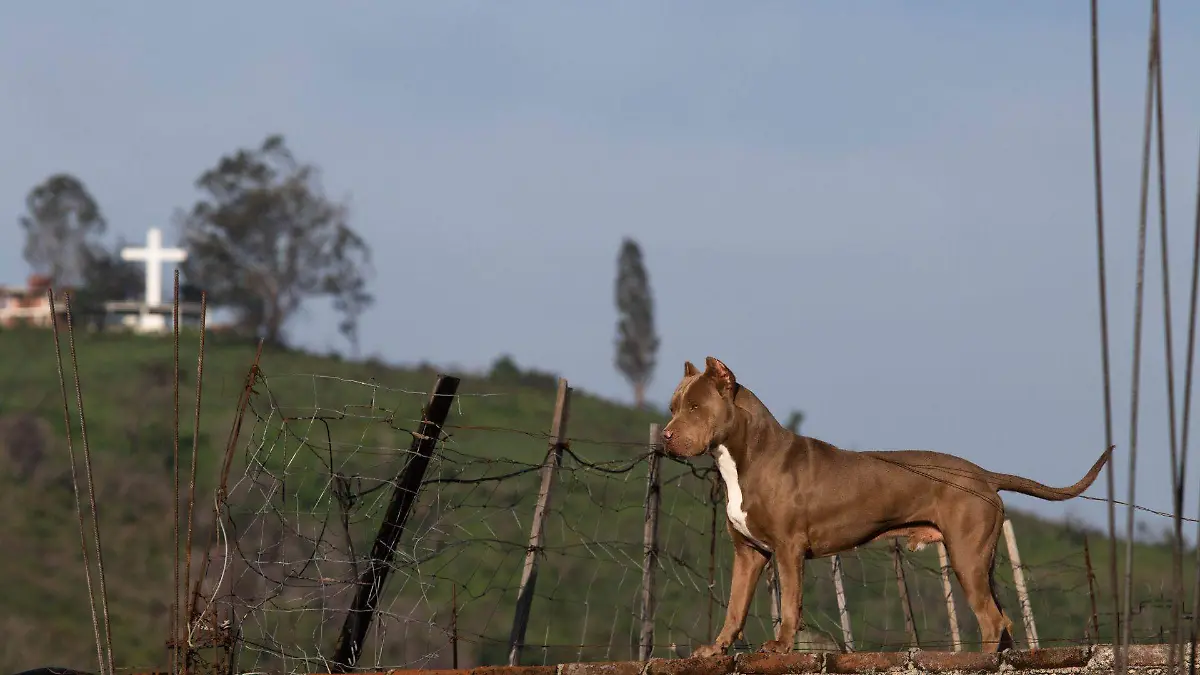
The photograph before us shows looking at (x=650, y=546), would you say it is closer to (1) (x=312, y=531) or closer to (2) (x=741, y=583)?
(2) (x=741, y=583)

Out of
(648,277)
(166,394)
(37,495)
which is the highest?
(648,277)

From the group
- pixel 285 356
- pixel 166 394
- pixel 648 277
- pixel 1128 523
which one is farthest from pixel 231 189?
pixel 1128 523

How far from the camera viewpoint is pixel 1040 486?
25.5 ft

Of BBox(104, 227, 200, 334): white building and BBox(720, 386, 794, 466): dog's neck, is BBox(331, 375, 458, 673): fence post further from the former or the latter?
BBox(104, 227, 200, 334): white building

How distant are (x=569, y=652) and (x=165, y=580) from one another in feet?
48.9

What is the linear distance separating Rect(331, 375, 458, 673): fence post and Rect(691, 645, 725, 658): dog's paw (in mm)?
1897

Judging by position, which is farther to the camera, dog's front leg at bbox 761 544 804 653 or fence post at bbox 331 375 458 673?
fence post at bbox 331 375 458 673

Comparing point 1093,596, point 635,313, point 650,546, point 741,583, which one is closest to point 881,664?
point 741,583

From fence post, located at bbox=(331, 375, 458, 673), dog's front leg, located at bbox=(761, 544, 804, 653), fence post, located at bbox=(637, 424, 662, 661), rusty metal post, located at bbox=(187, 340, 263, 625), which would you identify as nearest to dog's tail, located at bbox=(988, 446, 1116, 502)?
dog's front leg, located at bbox=(761, 544, 804, 653)

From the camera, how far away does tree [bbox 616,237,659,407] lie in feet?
269

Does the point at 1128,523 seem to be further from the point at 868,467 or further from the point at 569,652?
the point at 569,652

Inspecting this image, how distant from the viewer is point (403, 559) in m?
8.36

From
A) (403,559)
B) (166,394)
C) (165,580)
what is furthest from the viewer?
(166,394)

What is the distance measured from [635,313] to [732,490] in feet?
244
